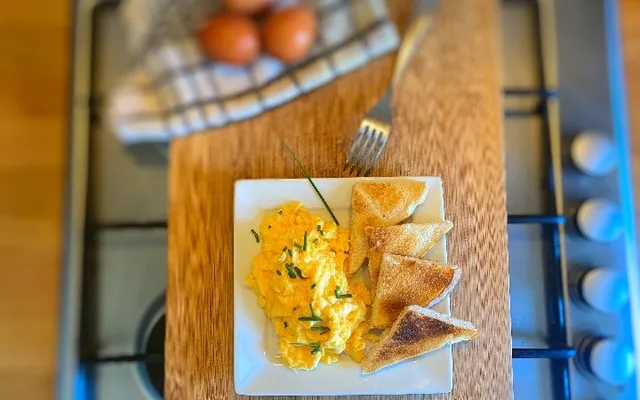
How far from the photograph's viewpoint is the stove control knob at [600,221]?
2.79 feet

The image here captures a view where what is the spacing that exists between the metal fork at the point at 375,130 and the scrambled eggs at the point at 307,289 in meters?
0.10

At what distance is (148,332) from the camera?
88 centimetres

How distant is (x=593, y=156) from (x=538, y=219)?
118mm

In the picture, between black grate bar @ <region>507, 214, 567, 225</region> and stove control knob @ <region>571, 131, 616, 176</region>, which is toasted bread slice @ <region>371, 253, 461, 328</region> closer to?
black grate bar @ <region>507, 214, 567, 225</region>

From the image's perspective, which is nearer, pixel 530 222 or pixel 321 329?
pixel 321 329

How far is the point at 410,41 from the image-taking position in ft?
2.85

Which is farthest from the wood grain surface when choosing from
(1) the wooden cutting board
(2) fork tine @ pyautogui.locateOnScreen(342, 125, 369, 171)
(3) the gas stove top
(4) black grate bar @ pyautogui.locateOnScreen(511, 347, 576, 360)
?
(4) black grate bar @ pyautogui.locateOnScreen(511, 347, 576, 360)

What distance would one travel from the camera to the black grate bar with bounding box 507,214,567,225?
2.82ft

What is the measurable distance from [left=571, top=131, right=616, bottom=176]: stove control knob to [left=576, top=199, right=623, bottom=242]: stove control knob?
0.15ft

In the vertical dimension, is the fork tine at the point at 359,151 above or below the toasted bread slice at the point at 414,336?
above

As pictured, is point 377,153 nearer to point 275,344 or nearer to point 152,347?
point 275,344

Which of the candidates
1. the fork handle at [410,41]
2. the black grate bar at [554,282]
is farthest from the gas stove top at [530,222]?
the fork handle at [410,41]

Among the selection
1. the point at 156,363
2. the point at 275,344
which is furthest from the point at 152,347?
the point at 275,344

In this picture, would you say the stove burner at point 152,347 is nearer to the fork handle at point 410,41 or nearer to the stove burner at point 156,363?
the stove burner at point 156,363
